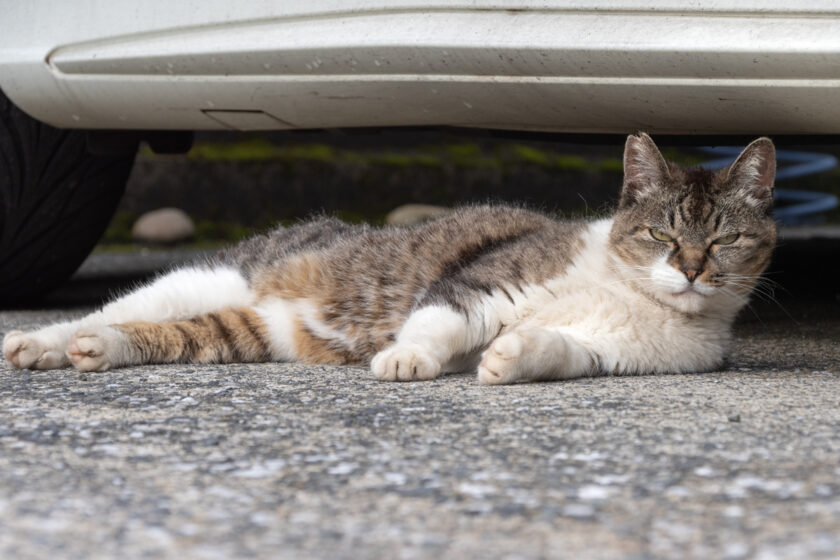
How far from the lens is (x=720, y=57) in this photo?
2.51 m

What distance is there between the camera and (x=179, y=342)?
299cm

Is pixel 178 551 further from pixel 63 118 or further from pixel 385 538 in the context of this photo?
pixel 63 118

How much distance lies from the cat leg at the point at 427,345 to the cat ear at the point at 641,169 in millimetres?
636

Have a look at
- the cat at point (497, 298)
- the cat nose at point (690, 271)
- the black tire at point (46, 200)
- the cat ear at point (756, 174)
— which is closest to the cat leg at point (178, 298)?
the cat at point (497, 298)

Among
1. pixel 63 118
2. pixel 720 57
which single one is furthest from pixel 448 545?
pixel 63 118

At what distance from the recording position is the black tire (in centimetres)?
384

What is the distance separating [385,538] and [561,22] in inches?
65.2

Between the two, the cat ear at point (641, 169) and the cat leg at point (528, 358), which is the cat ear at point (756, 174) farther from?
the cat leg at point (528, 358)

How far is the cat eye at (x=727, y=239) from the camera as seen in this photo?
2832 mm

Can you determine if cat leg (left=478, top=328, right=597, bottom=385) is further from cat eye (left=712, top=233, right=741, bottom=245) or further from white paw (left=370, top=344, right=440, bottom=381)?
cat eye (left=712, top=233, right=741, bottom=245)

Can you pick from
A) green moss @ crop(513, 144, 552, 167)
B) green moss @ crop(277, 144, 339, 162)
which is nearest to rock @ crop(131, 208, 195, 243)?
green moss @ crop(277, 144, 339, 162)

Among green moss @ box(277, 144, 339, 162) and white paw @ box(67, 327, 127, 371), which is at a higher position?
green moss @ box(277, 144, 339, 162)

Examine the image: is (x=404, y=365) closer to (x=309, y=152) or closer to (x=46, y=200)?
(x=46, y=200)

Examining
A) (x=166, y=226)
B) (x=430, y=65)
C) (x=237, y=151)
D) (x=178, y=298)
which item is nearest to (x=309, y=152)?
(x=237, y=151)
